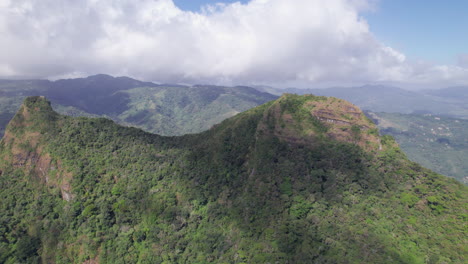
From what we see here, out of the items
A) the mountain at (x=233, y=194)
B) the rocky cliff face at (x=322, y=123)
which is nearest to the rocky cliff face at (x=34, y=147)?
the mountain at (x=233, y=194)

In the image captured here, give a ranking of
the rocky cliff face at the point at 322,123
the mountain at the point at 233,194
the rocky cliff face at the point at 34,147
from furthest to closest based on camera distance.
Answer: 1. the rocky cliff face at the point at 34,147
2. the rocky cliff face at the point at 322,123
3. the mountain at the point at 233,194

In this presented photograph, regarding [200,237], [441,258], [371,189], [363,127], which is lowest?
[200,237]

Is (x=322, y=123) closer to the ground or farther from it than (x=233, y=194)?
farther from it

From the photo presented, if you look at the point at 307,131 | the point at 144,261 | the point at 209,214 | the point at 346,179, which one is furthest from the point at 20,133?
the point at 346,179

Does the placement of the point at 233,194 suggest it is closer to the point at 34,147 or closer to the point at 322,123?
the point at 322,123

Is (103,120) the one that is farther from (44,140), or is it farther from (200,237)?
(200,237)

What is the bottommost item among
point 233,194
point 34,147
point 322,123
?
point 233,194

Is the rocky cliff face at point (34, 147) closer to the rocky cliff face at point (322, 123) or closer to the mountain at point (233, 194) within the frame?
the mountain at point (233, 194)

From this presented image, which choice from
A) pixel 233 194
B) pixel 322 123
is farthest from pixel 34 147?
pixel 322 123
